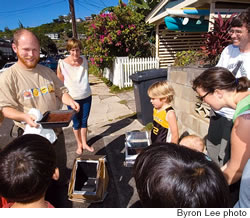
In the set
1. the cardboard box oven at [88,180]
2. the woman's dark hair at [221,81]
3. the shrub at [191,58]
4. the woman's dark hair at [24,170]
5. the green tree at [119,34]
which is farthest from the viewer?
the green tree at [119,34]

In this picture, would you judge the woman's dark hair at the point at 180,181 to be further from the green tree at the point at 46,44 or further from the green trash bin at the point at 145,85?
the green tree at the point at 46,44

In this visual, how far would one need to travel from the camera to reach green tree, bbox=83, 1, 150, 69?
8.71 m

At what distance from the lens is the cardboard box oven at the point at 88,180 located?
212cm

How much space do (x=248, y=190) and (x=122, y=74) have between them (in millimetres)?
7786

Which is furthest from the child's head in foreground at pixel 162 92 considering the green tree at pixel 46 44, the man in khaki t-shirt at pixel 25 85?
the green tree at pixel 46 44

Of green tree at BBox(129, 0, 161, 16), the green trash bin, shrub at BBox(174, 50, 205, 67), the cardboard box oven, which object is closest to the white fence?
green tree at BBox(129, 0, 161, 16)

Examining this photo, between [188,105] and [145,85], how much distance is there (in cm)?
107

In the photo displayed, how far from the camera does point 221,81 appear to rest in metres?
1.48

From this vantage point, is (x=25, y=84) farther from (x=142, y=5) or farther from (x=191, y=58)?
(x=142, y=5)

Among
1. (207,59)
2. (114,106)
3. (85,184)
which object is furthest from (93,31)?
(85,184)

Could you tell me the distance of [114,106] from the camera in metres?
6.41

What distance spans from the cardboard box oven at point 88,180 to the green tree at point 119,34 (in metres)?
7.44

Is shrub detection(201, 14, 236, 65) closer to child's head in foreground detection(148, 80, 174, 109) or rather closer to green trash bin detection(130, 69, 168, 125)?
green trash bin detection(130, 69, 168, 125)
